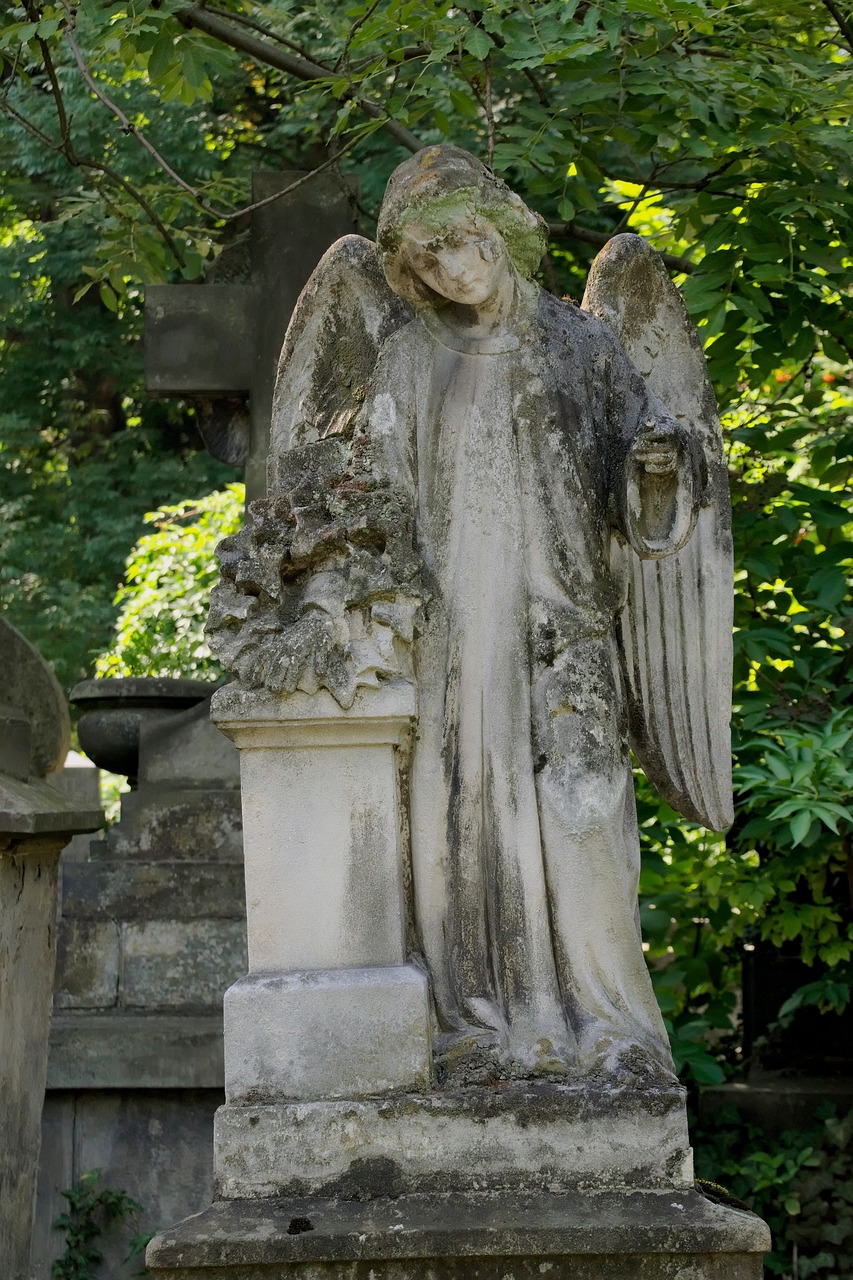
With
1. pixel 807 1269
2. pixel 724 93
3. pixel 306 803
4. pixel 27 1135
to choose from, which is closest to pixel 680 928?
pixel 807 1269

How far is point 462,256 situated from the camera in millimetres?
3752

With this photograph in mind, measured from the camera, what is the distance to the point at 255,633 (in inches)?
138

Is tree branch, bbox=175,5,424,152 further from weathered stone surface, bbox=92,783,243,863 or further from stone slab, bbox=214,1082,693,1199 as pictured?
stone slab, bbox=214,1082,693,1199

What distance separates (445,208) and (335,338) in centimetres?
49

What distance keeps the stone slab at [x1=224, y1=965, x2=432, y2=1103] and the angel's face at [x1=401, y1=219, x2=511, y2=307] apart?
1485 millimetres

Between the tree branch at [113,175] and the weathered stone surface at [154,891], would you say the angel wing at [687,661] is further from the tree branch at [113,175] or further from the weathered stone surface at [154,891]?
the tree branch at [113,175]

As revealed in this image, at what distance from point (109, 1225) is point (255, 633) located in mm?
3768

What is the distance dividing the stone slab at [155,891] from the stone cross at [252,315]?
1.58m

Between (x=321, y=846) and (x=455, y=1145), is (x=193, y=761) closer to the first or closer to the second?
(x=321, y=846)

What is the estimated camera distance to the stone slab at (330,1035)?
11.2 ft

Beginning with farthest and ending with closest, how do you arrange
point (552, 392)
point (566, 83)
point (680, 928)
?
point (680, 928) → point (566, 83) → point (552, 392)

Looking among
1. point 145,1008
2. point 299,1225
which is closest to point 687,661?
point 299,1225

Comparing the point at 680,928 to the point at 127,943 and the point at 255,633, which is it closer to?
the point at 127,943

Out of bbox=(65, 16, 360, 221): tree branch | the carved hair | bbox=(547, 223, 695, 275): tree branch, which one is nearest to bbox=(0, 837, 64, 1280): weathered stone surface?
the carved hair
